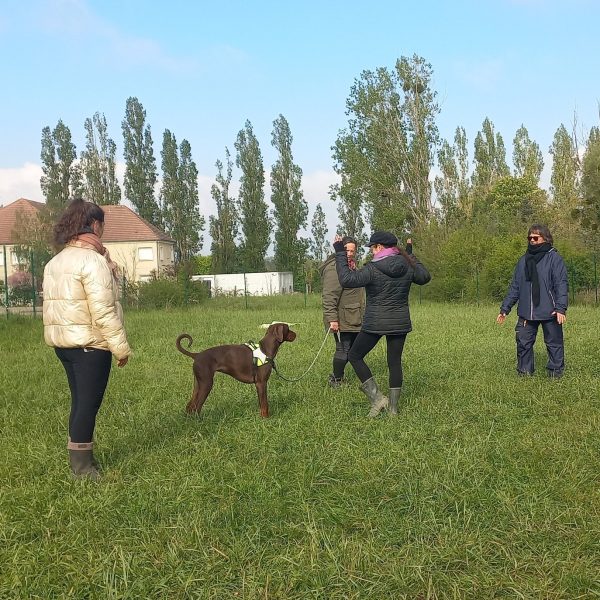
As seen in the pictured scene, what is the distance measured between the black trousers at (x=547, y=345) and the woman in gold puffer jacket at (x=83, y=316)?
206 inches

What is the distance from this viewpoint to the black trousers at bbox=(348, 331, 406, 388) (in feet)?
20.1

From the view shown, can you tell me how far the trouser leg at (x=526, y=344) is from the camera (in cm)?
771


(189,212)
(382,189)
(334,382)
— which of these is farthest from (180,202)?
(334,382)

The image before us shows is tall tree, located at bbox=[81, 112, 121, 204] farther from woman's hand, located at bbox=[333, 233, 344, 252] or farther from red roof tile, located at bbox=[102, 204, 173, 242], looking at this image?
woman's hand, located at bbox=[333, 233, 344, 252]

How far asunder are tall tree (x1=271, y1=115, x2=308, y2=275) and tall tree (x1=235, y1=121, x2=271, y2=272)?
3.17 feet

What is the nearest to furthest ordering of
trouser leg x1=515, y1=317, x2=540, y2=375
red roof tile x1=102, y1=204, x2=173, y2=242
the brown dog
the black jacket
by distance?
the brown dog → the black jacket → trouser leg x1=515, y1=317, x2=540, y2=375 → red roof tile x1=102, y1=204, x2=173, y2=242

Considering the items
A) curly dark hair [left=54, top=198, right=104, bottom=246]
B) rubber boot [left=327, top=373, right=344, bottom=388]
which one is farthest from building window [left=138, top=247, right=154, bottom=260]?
curly dark hair [left=54, top=198, right=104, bottom=246]

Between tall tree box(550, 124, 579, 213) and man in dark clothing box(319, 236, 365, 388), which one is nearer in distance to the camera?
man in dark clothing box(319, 236, 365, 388)

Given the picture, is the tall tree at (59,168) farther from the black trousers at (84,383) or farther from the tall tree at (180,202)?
the black trousers at (84,383)

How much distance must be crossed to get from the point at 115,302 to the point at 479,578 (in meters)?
2.84

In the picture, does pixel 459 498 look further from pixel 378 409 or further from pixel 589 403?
pixel 589 403

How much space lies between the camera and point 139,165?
5138cm

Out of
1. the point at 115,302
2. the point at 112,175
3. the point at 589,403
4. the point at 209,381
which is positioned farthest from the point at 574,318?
the point at 112,175

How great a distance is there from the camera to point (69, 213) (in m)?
4.34
